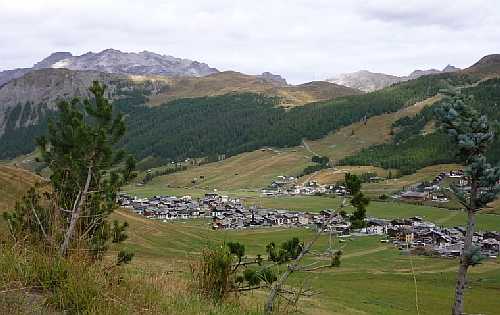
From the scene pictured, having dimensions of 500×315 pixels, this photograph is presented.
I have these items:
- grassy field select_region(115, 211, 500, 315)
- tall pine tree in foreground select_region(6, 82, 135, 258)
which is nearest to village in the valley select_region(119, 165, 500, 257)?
grassy field select_region(115, 211, 500, 315)

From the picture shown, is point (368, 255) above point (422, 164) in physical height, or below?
below

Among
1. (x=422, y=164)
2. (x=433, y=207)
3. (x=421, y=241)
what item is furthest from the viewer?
(x=422, y=164)

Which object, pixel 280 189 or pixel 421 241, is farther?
pixel 280 189

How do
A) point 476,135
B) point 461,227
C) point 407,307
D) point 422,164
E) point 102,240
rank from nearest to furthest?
point 476,135 → point 102,240 → point 407,307 → point 461,227 → point 422,164

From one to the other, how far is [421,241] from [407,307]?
49.8 m

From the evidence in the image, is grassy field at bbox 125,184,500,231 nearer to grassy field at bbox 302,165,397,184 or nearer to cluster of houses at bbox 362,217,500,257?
cluster of houses at bbox 362,217,500,257

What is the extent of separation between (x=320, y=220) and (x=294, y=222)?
23.0ft

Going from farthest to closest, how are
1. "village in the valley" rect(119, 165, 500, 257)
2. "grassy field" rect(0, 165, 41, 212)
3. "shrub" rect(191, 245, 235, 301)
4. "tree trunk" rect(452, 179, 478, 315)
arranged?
"village in the valley" rect(119, 165, 500, 257), "grassy field" rect(0, 165, 41, 212), "tree trunk" rect(452, 179, 478, 315), "shrub" rect(191, 245, 235, 301)

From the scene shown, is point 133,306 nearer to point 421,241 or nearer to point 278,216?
point 421,241

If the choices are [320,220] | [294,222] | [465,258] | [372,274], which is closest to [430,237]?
[320,220]

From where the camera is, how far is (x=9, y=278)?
20.9 ft

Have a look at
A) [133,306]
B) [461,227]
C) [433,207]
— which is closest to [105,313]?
[133,306]

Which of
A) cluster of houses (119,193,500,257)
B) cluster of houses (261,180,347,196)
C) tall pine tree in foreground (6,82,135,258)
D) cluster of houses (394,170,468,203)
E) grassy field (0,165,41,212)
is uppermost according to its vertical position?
tall pine tree in foreground (6,82,135,258)

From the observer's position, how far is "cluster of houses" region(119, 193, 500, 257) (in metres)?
84.8
